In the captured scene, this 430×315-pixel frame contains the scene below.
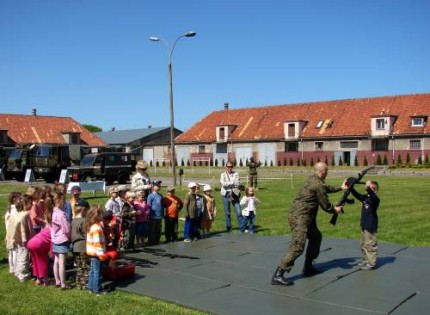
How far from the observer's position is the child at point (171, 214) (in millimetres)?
11352

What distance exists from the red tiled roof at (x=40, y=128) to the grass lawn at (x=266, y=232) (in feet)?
123

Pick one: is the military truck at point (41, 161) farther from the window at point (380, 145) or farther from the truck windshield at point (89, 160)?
the window at point (380, 145)

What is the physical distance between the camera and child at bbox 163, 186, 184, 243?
1135cm

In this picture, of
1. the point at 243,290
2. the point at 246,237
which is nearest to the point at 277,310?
the point at 243,290

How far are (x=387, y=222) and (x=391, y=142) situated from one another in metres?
37.7

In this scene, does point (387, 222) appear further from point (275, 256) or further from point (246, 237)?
point (275, 256)

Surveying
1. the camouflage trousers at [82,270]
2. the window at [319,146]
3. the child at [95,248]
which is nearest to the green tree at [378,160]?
the window at [319,146]

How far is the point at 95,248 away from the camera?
7.20m

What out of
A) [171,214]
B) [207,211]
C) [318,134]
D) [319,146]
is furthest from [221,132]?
[171,214]

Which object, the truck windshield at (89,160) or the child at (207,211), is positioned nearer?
the child at (207,211)

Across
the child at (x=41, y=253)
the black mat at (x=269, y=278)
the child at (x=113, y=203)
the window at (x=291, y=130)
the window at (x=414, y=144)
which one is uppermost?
the window at (x=291, y=130)

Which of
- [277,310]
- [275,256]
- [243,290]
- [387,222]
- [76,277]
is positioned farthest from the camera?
[387,222]

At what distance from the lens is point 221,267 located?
8805mm

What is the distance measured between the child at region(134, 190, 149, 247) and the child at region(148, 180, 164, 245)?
154 mm
